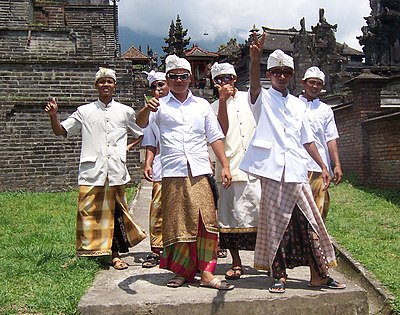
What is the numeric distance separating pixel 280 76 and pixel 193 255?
1.56m

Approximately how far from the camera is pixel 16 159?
11.1 meters

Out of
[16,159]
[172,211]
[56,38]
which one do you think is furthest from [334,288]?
[56,38]

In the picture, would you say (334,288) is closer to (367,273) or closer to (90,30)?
(367,273)

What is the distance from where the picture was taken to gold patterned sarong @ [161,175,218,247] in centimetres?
369

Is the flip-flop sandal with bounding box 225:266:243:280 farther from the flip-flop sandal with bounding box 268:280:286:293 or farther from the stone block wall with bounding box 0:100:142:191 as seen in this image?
the stone block wall with bounding box 0:100:142:191

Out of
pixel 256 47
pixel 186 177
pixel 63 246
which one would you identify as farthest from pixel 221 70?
pixel 63 246

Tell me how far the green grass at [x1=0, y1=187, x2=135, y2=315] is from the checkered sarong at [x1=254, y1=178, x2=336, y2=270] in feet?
4.72

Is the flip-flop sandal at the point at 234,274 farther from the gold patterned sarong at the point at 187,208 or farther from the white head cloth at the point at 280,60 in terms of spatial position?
the white head cloth at the point at 280,60

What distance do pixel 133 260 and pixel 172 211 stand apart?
147 centimetres

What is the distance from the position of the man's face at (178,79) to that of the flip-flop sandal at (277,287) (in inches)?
64.8

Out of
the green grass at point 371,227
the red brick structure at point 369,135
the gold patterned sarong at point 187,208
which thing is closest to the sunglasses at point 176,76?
the gold patterned sarong at point 187,208

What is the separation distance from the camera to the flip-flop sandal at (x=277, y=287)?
11.9 ft

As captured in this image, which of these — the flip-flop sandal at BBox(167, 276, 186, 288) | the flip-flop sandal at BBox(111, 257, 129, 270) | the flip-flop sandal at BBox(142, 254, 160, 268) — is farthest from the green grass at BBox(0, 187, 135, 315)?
the flip-flop sandal at BBox(167, 276, 186, 288)

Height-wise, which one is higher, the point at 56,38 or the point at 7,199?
the point at 56,38
